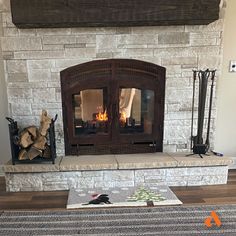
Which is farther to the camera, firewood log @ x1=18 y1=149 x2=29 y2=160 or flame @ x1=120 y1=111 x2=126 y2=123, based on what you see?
flame @ x1=120 y1=111 x2=126 y2=123

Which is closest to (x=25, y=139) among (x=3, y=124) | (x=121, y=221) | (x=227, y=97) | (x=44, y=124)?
(x=44, y=124)

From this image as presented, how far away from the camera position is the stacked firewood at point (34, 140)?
6.95ft

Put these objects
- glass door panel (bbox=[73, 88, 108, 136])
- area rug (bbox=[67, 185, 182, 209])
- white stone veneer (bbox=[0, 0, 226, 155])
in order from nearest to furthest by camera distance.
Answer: area rug (bbox=[67, 185, 182, 209]) < white stone veneer (bbox=[0, 0, 226, 155]) < glass door panel (bbox=[73, 88, 108, 136])

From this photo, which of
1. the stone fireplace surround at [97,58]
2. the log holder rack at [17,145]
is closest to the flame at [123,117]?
the stone fireplace surround at [97,58]

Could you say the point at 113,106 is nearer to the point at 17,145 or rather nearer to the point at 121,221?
the point at 17,145

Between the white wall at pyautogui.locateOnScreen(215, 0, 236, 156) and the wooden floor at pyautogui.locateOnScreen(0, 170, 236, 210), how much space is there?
51 centimetres

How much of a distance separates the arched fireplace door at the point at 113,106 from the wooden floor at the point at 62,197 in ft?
1.51

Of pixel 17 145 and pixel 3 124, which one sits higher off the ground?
pixel 3 124

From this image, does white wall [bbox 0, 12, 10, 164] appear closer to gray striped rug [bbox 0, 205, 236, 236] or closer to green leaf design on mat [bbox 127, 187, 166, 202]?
gray striped rug [bbox 0, 205, 236, 236]

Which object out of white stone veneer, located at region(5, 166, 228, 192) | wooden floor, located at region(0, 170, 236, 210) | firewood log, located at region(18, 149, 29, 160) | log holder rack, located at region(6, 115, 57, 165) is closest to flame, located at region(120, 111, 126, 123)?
white stone veneer, located at region(5, 166, 228, 192)

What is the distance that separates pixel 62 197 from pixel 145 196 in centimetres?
67

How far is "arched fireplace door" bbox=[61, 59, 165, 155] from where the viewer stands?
2287 millimetres

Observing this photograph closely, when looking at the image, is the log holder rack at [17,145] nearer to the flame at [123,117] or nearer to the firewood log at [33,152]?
the firewood log at [33,152]

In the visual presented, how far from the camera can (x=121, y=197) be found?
2.02 metres
